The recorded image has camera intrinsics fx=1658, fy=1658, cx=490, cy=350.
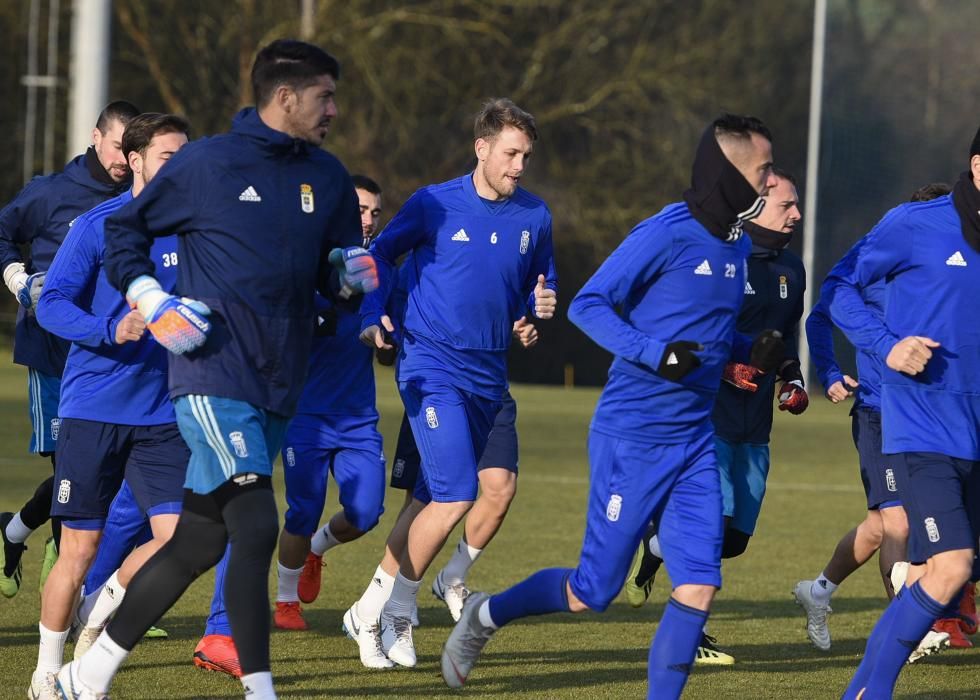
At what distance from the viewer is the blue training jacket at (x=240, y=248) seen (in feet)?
17.3

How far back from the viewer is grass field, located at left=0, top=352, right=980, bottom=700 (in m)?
6.70

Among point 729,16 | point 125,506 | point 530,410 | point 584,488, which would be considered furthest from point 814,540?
point 729,16

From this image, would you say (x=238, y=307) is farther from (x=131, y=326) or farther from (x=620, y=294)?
(x=620, y=294)

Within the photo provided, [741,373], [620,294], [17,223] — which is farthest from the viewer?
[17,223]

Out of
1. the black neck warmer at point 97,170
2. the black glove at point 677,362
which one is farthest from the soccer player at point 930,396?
the black neck warmer at point 97,170

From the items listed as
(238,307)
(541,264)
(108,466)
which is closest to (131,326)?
(238,307)

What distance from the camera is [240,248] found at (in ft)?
17.4

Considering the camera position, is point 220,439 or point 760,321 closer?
point 220,439

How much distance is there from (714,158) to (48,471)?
385 inches

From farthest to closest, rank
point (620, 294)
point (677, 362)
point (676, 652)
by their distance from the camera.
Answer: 1. point (620, 294)
2. point (676, 652)
3. point (677, 362)

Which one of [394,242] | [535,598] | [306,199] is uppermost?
[306,199]

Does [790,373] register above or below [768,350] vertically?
below

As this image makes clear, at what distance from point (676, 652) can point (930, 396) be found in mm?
1350

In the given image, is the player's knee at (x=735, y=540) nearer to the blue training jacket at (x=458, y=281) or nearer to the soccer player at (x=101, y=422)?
the blue training jacket at (x=458, y=281)
